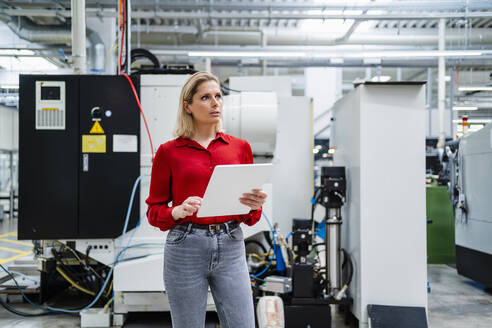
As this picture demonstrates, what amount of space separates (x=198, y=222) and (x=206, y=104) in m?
0.42

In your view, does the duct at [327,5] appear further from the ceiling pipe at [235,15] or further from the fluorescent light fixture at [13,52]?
the fluorescent light fixture at [13,52]

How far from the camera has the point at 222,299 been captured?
1.30m

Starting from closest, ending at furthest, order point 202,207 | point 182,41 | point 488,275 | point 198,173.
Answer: point 202,207 → point 198,173 → point 488,275 → point 182,41

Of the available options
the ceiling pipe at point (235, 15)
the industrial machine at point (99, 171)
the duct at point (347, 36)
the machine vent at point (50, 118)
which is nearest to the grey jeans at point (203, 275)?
the industrial machine at point (99, 171)

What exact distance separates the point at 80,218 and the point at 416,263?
243 centimetres

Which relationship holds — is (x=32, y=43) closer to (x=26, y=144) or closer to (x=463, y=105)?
(x=26, y=144)

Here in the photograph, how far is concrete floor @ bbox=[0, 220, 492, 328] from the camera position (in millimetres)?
2860

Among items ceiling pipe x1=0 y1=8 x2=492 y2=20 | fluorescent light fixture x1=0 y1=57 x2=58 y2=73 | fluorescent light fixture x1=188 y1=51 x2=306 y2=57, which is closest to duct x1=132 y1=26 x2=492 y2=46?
ceiling pipe x1=0 y1=8 x2=492 y2=20

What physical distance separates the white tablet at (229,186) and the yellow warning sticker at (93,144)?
1.85 metres

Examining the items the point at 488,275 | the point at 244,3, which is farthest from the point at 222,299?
the point at 244,3

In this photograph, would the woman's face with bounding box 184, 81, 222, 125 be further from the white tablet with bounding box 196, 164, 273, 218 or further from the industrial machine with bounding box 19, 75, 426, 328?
the industrial machine with bounding box 19, 75, 426, 328

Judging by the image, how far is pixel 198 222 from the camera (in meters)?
1.25

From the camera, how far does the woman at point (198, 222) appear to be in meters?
1.24

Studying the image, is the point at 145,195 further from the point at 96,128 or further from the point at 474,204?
the point at 474,204
